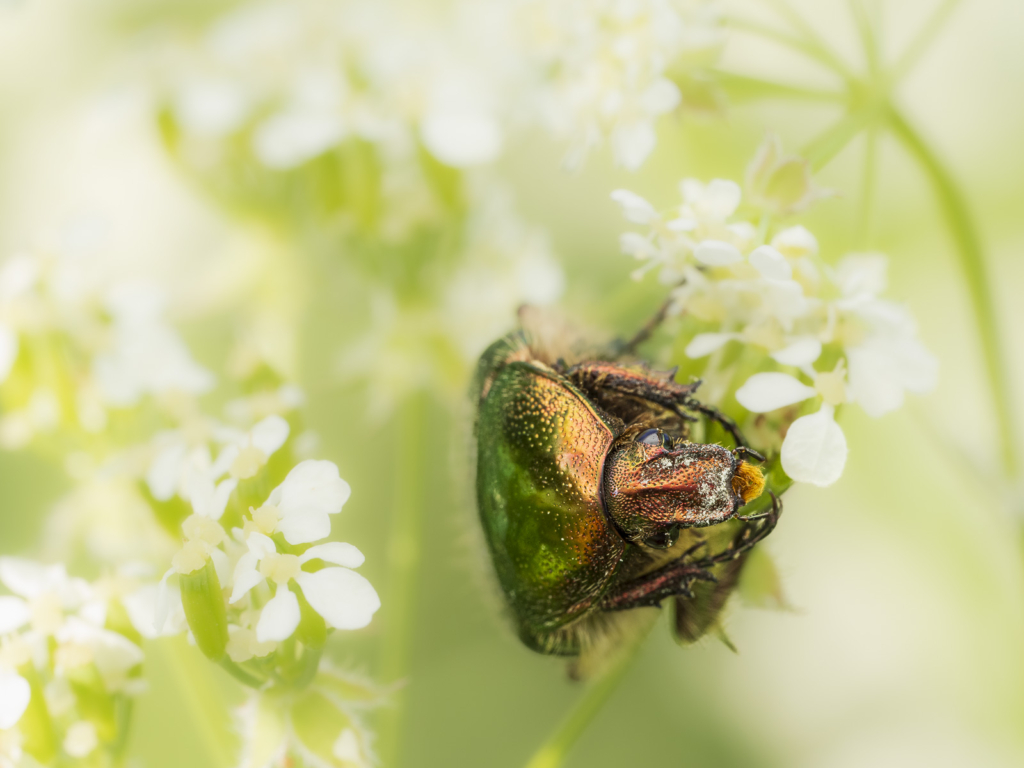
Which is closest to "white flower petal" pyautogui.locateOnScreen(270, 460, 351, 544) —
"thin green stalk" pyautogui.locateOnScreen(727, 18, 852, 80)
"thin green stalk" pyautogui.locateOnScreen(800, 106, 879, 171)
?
"thin green stalk" pyautogui.locateOnScreen(800, 106, 879, 171)

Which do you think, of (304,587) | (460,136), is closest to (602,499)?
(304,587)

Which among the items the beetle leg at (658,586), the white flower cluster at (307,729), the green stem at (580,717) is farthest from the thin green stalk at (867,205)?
the white flower cluster at (307,729)

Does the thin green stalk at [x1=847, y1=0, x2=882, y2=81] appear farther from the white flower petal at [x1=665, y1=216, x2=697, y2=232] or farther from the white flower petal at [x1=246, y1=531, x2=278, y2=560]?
the white flower petal at [x1=246, y1=531, x2=278, y2=560]

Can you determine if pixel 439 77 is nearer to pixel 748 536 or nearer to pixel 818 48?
pixel 818 48

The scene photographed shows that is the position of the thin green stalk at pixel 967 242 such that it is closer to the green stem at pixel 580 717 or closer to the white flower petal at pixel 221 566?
the green stem at pixel 580 717

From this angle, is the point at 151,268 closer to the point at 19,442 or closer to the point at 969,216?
the point at 19,442
